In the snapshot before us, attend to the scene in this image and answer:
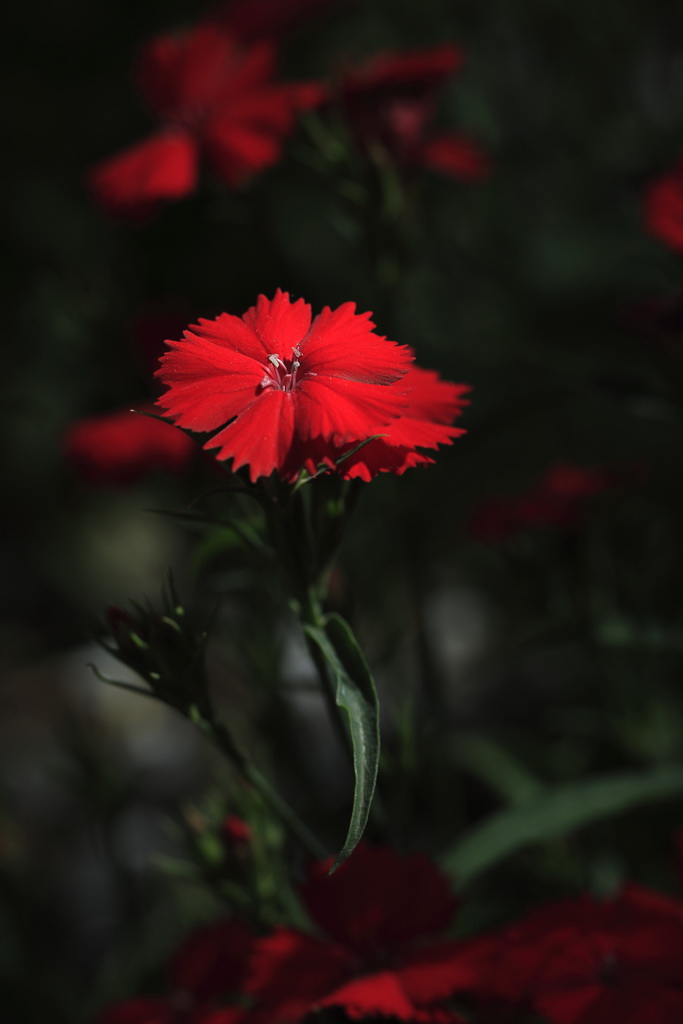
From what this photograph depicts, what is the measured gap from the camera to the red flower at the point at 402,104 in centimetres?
100

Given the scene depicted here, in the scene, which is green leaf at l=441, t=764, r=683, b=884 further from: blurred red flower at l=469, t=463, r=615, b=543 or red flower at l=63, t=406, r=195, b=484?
red flower at l=63, t=406, r=195, b=484

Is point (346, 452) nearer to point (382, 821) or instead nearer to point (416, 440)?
point (416, 440)

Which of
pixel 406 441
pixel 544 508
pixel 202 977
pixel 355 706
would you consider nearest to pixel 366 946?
pixel 202 977

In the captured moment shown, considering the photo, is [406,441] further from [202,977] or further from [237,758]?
[202,977]

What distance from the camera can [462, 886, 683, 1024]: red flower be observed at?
0.64 metres

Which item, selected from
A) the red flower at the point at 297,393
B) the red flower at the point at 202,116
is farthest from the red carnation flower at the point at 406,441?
the red flower at the point at 202,116

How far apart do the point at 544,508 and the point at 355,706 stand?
570mm

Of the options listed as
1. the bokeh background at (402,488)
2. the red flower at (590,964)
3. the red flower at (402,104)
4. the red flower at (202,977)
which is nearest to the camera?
the red flower at (590,964)

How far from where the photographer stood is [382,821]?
0.78 metres

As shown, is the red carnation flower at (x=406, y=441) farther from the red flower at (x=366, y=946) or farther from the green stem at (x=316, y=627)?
the red flower at (x=366, y=946)

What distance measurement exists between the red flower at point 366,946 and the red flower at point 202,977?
65 mm

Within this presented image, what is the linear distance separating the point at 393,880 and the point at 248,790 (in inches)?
7.0

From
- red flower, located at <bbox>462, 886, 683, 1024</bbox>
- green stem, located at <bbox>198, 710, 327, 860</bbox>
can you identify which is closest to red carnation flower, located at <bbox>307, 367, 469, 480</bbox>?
green stem, located at <bbox>198, 710, 327, 860</bbox>

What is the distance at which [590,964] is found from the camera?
67 cm
